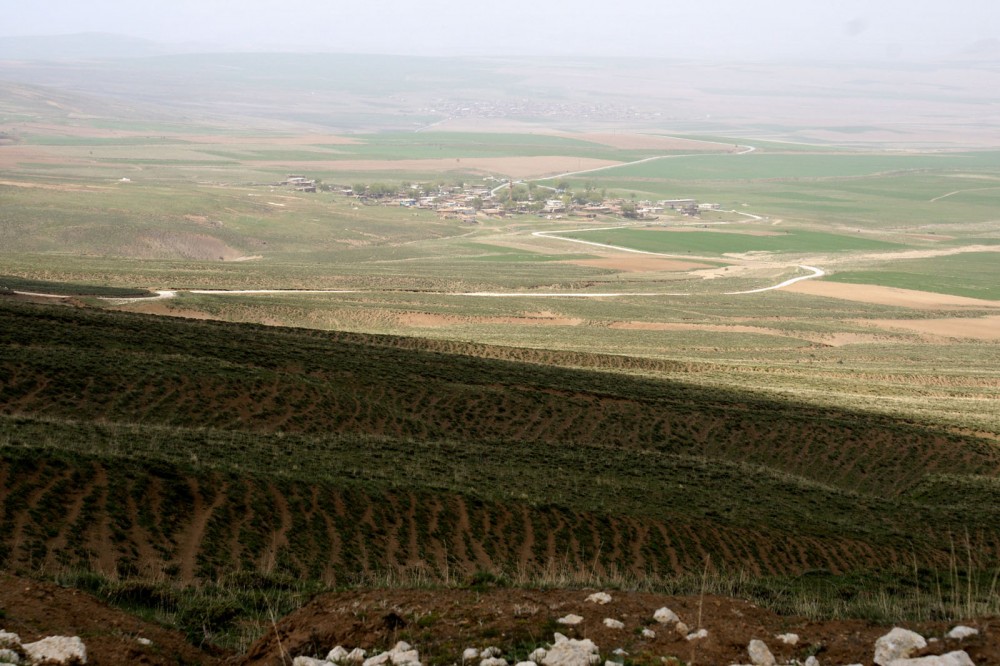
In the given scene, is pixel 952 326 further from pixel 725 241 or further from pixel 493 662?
pixel 493 662

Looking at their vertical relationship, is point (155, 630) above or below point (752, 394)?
above

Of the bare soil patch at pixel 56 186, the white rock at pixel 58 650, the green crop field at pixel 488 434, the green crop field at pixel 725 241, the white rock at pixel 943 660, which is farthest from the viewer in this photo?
the bare soil patch at pixel 56 186

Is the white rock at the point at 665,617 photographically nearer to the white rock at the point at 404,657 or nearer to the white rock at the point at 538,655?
the white rock at the point at 538,655

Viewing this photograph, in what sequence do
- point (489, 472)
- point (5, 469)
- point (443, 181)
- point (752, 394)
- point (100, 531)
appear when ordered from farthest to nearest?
point (443, 181) → point (752, 394) → point (489, 472) → point (5, 469) → point (100, 531)

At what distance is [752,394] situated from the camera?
36.4 m

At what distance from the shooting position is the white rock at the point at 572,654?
805 centimetres

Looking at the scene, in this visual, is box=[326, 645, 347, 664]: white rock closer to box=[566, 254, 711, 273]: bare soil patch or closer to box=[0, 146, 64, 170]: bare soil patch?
box=[566, 254, 711, 273]: bare soil patch

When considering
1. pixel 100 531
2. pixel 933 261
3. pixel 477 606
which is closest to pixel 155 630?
pixel 477 606

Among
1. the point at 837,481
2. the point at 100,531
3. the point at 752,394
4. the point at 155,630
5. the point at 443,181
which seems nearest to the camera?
the point at 155,630

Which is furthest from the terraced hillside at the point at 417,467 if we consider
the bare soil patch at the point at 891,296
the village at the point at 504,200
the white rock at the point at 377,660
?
the village at the point at 504,200

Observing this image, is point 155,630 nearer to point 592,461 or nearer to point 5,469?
point 5,469

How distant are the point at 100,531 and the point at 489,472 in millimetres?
9510

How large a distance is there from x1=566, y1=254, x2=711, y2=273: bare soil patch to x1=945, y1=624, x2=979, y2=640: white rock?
275 feet

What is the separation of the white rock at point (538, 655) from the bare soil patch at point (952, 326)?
212ft
